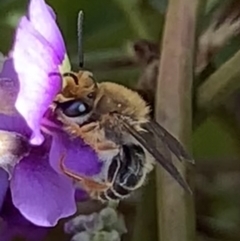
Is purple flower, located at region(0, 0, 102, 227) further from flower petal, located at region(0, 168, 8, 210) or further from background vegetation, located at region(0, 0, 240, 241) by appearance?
background vegetation, located at region(0, 0, 240, 241)

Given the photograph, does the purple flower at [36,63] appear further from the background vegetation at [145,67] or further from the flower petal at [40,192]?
the background vegetation at [145,67]

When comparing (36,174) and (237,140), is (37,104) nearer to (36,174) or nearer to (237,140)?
(36,174)

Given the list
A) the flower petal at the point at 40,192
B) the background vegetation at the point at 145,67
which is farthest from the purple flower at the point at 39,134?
the background vegetation at the point at 145,67

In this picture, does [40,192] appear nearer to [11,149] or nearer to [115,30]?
[11,149]

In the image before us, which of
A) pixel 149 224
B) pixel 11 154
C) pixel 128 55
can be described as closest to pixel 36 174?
pixel 11 154

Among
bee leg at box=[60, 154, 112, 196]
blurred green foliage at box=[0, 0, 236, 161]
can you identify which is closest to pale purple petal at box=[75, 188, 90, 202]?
bee leg at box=[60, 154, 112, 196]

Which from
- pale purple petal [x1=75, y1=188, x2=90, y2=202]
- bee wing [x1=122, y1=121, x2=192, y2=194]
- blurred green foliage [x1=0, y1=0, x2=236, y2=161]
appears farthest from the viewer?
blurred green foliage [x1=0, y1=0, x2=236, y2=161]
